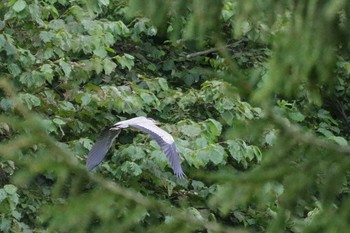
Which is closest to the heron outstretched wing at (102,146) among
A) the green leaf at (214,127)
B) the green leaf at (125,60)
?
the green leaf at (214,127)

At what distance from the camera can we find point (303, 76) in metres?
1.27

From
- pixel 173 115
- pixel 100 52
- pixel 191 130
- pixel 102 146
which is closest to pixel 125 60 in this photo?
pixel 100 52

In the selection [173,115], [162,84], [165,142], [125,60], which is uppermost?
[165,142]

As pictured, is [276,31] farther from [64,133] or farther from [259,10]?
[64,133]

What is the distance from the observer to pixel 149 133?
134 inches

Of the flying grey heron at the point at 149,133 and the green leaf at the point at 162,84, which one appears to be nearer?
the flying grey heron at the point at 149,133

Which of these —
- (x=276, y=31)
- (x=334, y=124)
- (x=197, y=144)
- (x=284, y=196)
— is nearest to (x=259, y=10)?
(x=276, y=31)

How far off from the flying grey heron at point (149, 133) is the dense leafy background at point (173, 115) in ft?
0.18

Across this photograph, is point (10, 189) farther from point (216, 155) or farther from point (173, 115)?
point (173, 115)

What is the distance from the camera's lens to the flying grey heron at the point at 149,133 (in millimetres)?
3383

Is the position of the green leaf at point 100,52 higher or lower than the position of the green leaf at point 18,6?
lower

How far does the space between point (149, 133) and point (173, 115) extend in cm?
98

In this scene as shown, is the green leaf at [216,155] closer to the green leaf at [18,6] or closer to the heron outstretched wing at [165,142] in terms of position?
the heron outstretched wing at [165,142]

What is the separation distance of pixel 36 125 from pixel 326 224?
1.42 ft
